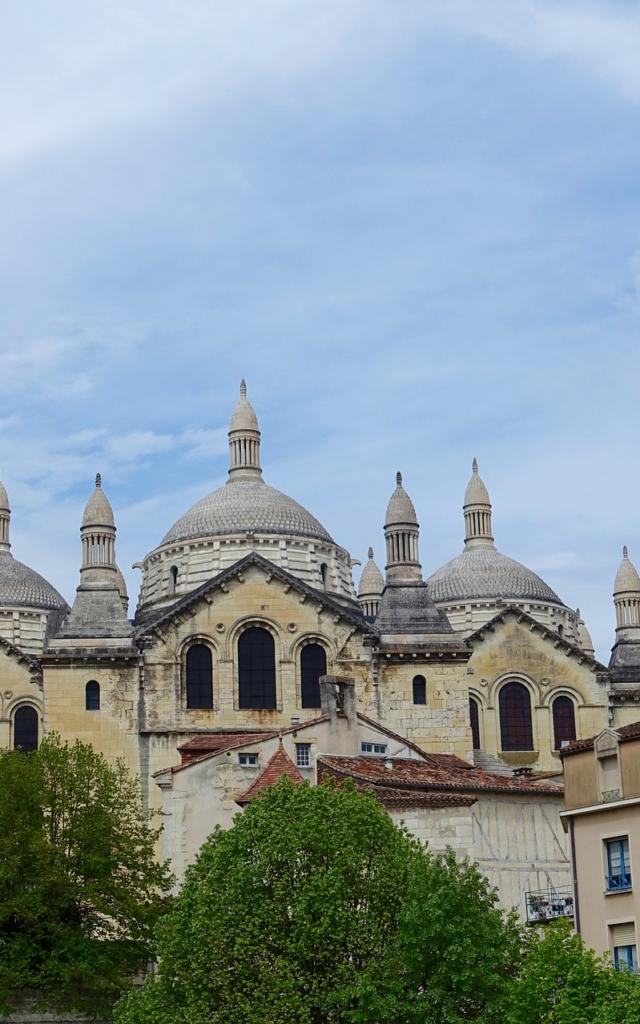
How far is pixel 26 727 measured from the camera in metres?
76.9

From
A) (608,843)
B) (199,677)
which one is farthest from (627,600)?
(608,843)

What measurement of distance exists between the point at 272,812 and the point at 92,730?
2578 cm

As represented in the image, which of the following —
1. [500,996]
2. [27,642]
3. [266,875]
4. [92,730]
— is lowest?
[500,996]

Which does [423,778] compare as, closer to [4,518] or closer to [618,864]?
[618,864]

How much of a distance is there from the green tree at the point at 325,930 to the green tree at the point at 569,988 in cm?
203

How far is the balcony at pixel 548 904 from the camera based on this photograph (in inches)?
1772

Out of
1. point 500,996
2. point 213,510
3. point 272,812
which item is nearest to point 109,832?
point 272,812

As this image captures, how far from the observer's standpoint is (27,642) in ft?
293

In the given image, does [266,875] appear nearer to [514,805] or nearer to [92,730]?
[514,805]

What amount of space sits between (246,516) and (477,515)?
1675 centimetres

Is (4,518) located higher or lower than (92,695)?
higher

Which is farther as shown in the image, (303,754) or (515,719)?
(515,719)

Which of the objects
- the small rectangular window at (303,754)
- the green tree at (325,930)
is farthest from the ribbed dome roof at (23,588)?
the green tree at (325,930)

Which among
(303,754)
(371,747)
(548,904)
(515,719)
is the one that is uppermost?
(515,719)
